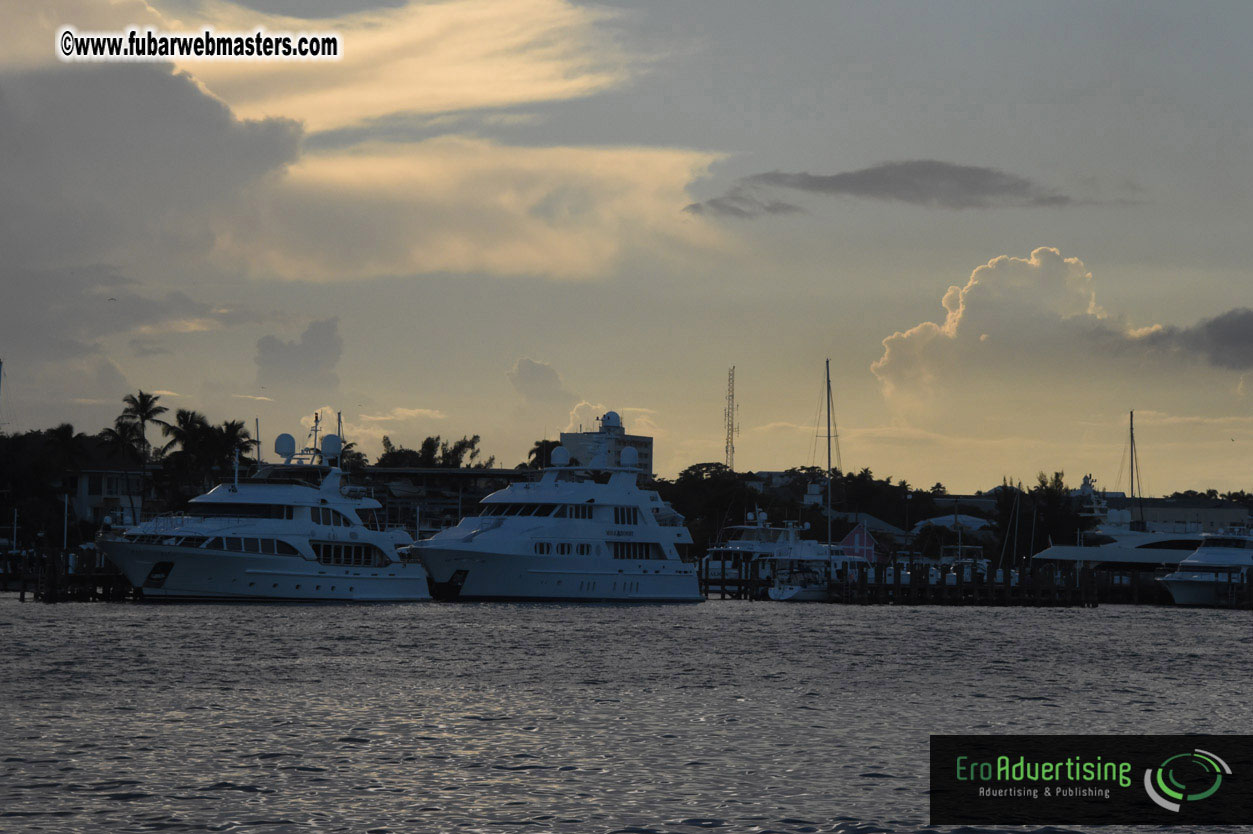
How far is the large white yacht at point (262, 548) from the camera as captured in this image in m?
60.4

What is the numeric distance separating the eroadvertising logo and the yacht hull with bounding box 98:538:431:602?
133ft

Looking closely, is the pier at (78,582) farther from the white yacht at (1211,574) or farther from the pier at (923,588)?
the white yacht at (1211,574)

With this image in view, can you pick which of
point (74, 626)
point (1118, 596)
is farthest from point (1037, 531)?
point (74, 626)

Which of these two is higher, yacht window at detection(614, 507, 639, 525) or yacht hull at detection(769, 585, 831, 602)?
yacht window at detection(614, 507, 639, 525)

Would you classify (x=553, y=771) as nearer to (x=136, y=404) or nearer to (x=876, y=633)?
(x=876, y=633)

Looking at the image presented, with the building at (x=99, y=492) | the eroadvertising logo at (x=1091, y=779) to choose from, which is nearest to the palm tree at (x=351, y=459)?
the building at (x=99, y=492)

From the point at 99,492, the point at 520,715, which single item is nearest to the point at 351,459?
the point at 99,492

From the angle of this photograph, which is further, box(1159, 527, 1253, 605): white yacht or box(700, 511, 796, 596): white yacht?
box(1159, 527, 1253, 605): white yacht

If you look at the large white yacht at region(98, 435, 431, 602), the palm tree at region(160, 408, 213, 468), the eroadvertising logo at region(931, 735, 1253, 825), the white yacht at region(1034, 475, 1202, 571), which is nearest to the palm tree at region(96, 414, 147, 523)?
the palm tree at region(160, 408, 213, 468)

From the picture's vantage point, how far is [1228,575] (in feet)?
319

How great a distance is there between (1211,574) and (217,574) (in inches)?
2648

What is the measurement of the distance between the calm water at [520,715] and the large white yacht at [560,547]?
40.7 feet

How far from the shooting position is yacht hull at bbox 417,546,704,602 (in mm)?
68000

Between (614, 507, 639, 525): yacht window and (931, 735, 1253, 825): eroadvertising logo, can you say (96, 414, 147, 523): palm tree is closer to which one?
(614, 507, 639, 525): yacht window
